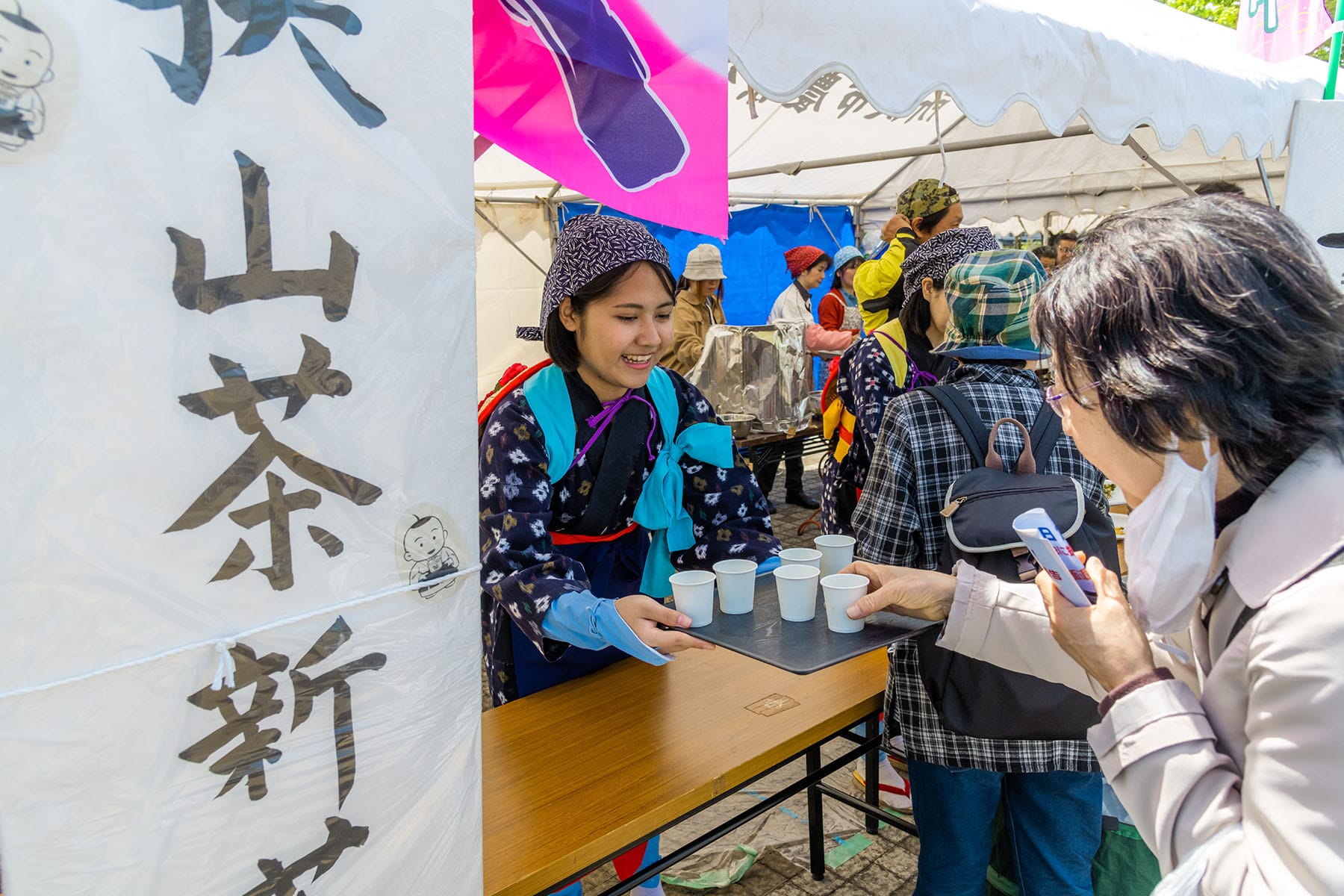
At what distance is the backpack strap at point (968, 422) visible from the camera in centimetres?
182

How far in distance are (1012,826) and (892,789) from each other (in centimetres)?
139

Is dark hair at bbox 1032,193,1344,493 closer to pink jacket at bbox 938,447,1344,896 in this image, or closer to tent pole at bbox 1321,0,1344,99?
pink jacket at bbox 938,447,1344,896

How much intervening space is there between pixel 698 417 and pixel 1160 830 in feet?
4.50

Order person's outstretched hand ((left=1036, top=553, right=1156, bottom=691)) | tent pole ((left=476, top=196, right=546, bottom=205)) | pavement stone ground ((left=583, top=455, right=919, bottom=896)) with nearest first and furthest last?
1. person's outstretched hand ((left=1036, top=553, right=1156, bottom=691))
2. pavement stone ground ((left=583, top=455, right=919, bottom=896))
3. tent pole ((left=476, top=196, right=546, bottom=205))

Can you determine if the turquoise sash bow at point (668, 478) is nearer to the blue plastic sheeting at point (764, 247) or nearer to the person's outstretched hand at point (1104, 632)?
the person's outstretched hand at point (1104, 632)

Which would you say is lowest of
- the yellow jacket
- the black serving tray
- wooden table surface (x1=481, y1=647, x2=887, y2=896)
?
wooden table surface (x1=481, y1=647, x2=887, y2=896)

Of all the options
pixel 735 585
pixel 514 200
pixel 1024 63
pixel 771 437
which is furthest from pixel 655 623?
pixel 514 200

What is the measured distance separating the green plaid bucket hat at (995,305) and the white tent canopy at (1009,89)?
56 cm

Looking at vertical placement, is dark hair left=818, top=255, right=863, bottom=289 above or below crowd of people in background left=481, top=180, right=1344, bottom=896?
above

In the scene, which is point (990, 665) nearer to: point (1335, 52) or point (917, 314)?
point (917, 314)

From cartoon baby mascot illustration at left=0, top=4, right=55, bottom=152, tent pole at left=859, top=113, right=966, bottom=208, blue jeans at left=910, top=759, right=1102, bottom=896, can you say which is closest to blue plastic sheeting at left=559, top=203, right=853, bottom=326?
tent pole at left=859, top=113, right=966, bottom=208

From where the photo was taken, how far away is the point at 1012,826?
191 cm

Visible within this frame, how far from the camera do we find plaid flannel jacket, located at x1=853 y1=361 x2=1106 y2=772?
177 cm

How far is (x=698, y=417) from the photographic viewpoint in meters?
2.14
